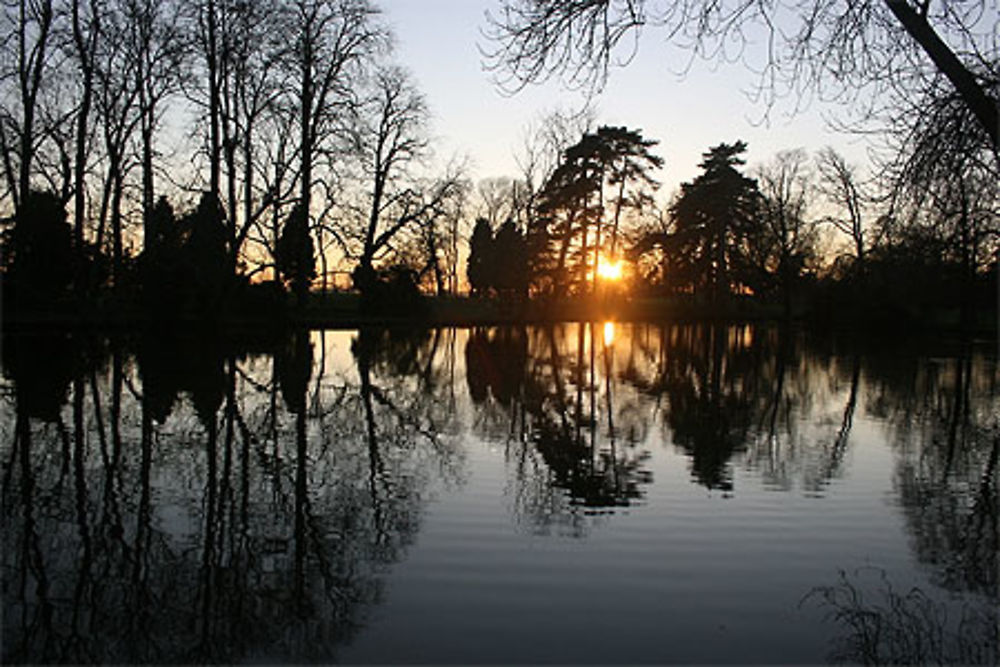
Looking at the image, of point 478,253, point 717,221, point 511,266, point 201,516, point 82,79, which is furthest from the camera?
point 478,253

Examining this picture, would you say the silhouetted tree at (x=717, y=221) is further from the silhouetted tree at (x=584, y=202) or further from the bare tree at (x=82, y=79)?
the bare tree at (x=82, y=79)

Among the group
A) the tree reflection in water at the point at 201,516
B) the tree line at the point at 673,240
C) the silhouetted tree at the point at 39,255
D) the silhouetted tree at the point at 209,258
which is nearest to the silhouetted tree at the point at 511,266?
the tree line at the point at 673,240

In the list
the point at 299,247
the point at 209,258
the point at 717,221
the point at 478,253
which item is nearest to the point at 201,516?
the point at 209,258

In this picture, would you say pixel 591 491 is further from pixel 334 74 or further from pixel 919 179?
pixel 334 74

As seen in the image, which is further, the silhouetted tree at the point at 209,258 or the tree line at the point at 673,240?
the tree line at the point at 673,240

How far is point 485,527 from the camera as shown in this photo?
6.76 meters

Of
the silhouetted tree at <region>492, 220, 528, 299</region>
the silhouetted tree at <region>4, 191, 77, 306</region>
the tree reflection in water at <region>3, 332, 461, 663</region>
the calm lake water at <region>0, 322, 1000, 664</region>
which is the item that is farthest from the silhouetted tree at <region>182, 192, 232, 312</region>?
the silhouetted tree at <region>492, 220, 528, 299</region>

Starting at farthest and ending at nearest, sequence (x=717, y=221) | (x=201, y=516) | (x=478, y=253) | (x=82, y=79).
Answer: (x=478, y=253)
(x=717, y=221)
(x=82, y=79)
(x=201, y=516)

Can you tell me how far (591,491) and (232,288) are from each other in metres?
25.7

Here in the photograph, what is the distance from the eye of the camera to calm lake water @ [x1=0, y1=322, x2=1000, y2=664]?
4.57 m

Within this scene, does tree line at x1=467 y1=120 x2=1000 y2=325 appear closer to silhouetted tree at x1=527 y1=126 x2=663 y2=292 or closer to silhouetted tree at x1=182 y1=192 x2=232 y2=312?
silhouetted tree at x1=527 y1=126 x2=663 y2=292

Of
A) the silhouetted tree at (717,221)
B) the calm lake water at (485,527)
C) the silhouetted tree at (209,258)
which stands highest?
the silhouetted tree at (717,221)

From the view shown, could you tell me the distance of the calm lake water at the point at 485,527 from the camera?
4566 millimetres

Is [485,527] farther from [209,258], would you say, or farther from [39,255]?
[39,255]
